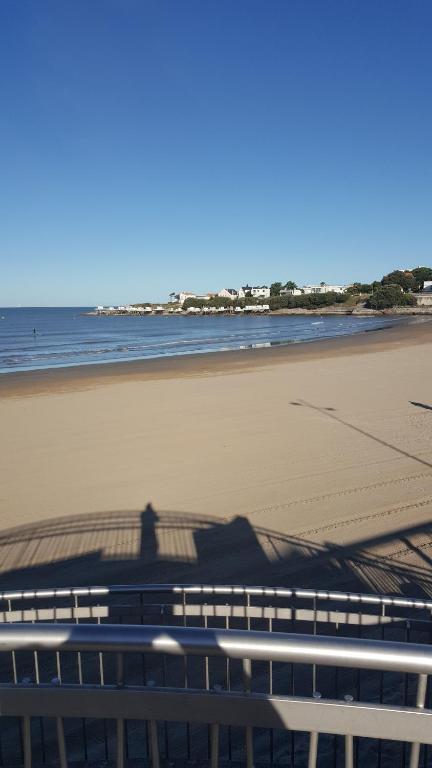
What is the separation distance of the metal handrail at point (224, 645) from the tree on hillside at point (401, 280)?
168m

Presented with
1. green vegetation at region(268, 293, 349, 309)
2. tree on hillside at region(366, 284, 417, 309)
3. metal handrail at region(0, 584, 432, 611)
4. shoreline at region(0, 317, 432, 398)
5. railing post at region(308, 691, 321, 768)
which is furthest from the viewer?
green vegetation at region(268, 293, 349, 309)

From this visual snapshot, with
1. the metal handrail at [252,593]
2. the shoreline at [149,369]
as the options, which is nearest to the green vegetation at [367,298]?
the shoreline at [149,369]

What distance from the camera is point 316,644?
69.2 inches

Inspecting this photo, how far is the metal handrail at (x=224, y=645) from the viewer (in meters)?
1.71

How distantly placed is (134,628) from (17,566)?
5.39 metres

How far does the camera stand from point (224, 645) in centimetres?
179

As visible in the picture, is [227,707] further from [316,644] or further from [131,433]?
[131,433]

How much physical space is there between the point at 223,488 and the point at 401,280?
167 meters

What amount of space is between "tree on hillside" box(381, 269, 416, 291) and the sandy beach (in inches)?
6007

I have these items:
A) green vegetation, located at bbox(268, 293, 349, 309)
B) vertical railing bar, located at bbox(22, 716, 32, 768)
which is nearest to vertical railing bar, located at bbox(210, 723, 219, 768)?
vertical railing bar, located at bbox(22, 716, 32, 768)

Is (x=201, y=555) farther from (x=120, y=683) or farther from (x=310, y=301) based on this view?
(x=310, y=301)

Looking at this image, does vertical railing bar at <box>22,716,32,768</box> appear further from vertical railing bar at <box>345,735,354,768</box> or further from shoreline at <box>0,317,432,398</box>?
shoreline at <box>0,317,432,398</box>

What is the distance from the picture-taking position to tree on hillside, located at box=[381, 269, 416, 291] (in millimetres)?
159375

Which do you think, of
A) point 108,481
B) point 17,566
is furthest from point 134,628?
point 108,481
